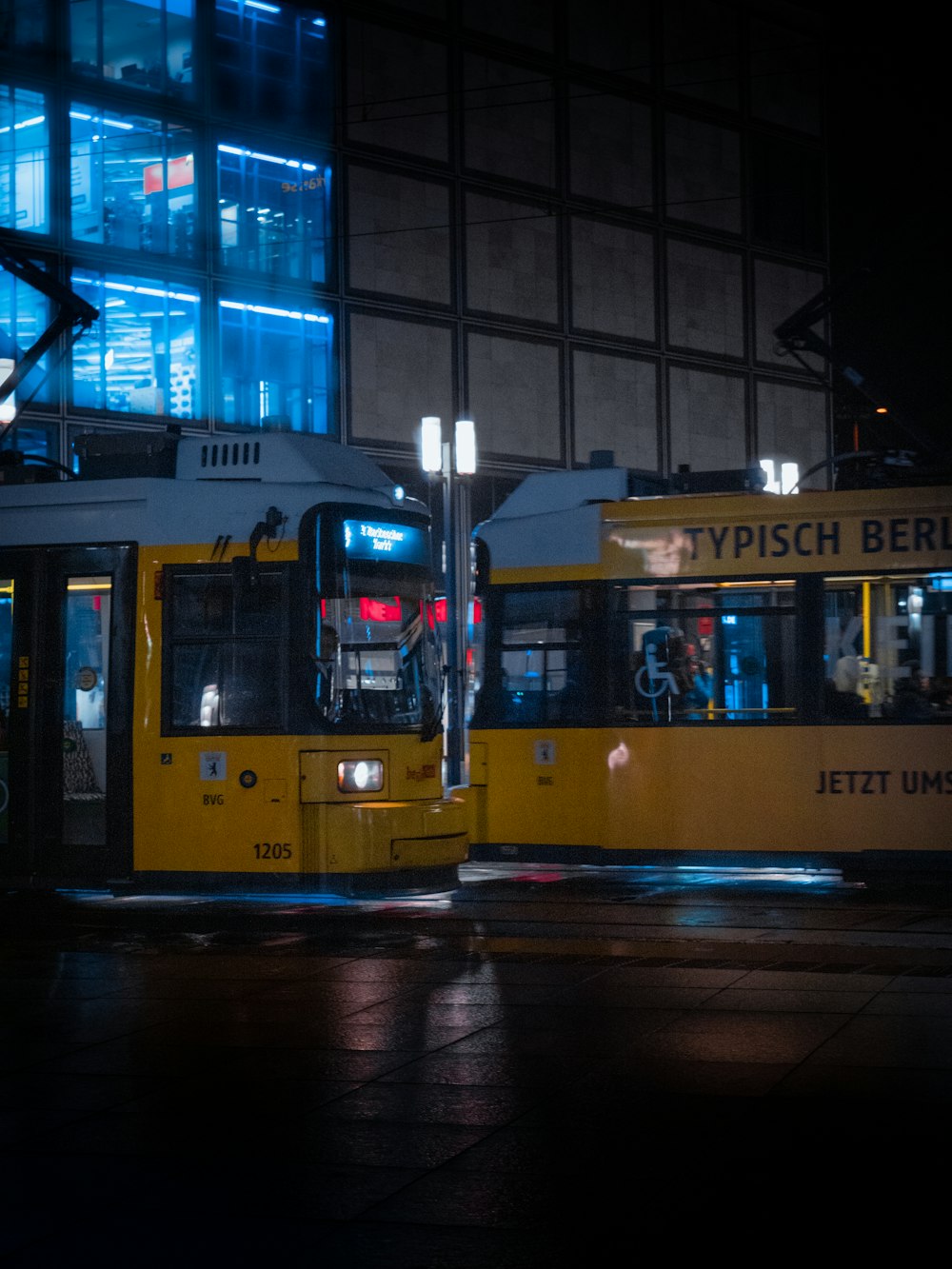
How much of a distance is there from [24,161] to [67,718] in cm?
2085

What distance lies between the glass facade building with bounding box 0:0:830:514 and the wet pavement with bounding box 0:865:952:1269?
19.8 m

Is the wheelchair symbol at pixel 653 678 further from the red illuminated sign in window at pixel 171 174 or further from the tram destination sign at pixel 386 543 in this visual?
the red illuminated sign in window at pixel 171 174

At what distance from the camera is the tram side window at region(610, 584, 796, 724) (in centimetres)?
1449

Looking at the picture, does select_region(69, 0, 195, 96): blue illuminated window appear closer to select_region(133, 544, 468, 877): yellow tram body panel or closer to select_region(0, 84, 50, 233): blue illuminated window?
select_region(0, 84, 50, 233): blue illuminated window

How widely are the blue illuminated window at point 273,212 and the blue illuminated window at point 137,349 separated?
171cm

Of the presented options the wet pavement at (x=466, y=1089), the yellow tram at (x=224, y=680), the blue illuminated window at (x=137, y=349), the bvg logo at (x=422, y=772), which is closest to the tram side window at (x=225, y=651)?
the yellow tram at (x=224, y=680)

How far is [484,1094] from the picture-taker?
688 cm

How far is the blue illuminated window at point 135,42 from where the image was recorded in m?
32.0

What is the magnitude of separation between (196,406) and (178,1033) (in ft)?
86.1

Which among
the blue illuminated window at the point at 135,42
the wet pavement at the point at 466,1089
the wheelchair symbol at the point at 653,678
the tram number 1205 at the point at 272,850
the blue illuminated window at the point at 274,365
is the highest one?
the blue illuminated window at the point at 135,42

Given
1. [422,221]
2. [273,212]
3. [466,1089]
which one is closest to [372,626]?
[466,1089]

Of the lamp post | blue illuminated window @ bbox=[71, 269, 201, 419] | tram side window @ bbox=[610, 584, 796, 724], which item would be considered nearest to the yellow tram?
the lamp post

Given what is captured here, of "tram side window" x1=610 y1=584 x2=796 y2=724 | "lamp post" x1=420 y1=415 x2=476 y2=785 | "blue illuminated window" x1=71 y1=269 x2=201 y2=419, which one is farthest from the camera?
"blue illuminated window" x1=71 y1=269 x2=201 y2=419

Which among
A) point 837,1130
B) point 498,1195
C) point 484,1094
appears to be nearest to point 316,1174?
point 498,1195
